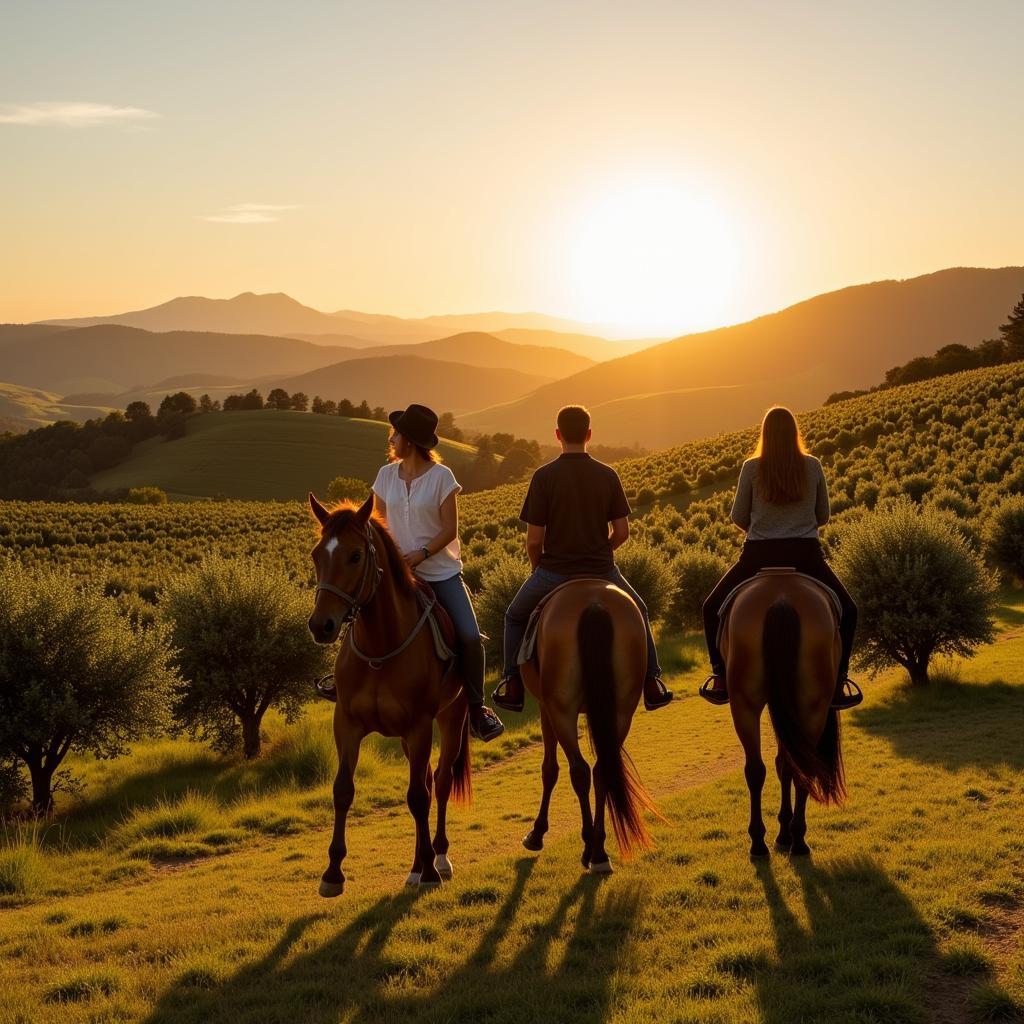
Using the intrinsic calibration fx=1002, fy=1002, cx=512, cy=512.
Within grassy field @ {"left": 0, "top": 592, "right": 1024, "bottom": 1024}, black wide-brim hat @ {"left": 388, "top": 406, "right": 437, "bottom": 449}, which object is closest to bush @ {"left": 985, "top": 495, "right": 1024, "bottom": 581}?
grassy field @ {"left": 0, "top": 592, "right": 1024, "bottom": 1024}

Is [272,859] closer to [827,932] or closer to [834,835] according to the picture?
[834,835]

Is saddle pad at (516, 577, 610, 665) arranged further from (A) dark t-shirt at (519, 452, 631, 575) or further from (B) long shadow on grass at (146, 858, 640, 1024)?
(B) long shadow on grass at (146, 858, 640, 1024)

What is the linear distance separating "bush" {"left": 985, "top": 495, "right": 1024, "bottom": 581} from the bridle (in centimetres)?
2572

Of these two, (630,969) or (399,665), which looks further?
(399,665)

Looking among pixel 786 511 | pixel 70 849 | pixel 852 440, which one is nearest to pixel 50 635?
pixel 70 849

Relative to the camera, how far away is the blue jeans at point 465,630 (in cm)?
859

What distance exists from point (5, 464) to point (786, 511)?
145291mm

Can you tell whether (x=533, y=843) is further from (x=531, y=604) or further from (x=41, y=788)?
(x=41, y=788)

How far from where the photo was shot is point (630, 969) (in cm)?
596

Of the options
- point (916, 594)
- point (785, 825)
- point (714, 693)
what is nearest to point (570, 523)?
point (714, 693)

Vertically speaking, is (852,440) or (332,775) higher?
(852,440)

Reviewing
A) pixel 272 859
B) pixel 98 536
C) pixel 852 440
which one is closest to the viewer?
pixel 272 859

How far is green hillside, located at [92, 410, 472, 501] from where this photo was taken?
126938 millimetres

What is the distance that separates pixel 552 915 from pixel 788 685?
260 centimetres
